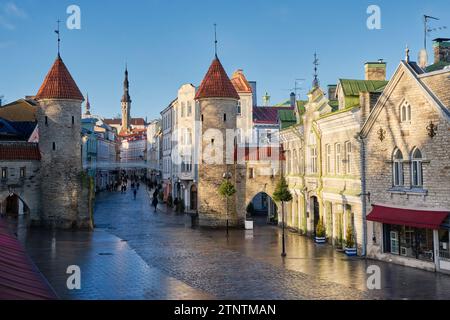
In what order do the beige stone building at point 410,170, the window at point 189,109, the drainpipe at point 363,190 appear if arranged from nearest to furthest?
the beige stone building at point 410,170 < the drainpipe at point 363,190 < the window at point 189,109

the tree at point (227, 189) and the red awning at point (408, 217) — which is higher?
the tree at point (227, 189)

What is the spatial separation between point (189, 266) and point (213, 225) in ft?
52.0

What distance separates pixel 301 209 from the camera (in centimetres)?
3469

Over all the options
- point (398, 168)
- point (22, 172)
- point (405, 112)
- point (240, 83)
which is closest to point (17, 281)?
point (398, 168)

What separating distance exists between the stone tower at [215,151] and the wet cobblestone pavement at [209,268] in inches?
127

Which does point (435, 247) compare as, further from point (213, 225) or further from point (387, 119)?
point (213, 225)

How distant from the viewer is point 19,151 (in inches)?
1481

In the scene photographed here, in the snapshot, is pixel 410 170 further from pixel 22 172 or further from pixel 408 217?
pixel 22 172

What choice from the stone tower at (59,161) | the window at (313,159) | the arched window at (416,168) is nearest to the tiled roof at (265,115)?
the stone tower at (59,161)

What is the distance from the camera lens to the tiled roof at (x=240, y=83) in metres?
55.8

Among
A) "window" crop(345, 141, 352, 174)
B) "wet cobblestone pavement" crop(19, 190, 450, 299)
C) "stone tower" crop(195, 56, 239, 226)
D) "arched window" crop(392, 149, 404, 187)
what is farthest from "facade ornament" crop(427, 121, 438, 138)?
"stone tower" crop(195, 56, 239, 226)

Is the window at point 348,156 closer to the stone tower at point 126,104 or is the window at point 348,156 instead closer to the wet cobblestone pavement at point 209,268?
the wet cobblestone pavement at point 209,268

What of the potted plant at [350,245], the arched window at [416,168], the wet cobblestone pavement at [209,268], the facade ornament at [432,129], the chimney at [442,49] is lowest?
the wet cobblestone pavement at [209,268]
